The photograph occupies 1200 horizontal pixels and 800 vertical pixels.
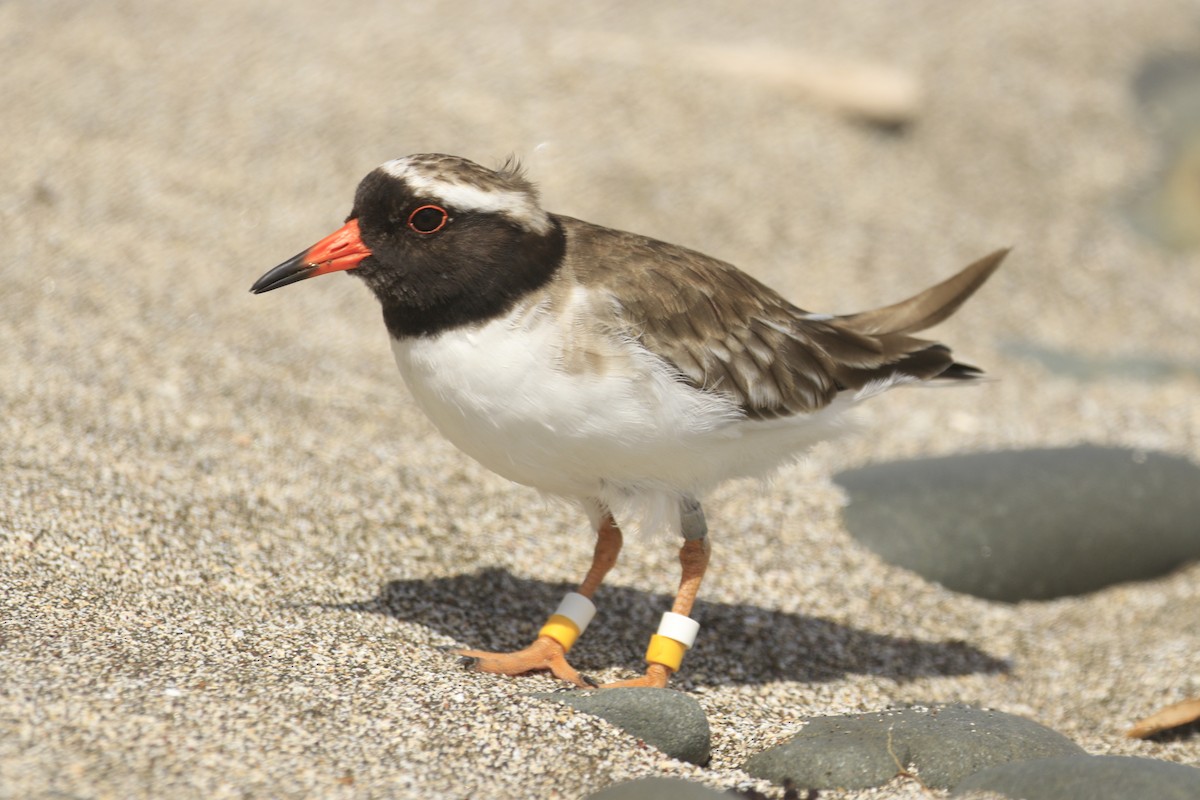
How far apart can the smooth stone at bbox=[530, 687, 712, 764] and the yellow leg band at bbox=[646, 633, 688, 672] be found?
466mm

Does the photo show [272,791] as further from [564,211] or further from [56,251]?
[564,211]

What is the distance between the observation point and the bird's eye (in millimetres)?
4449

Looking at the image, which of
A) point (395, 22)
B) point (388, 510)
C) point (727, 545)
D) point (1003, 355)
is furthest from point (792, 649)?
point (395, 22)

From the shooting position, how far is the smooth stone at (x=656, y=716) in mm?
4160

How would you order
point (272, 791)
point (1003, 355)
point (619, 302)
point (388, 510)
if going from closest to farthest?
point (272, 791)
point (619, 302)
point (388, 510)
point (1003, 355)

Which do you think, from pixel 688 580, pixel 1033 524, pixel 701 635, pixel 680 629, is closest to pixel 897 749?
pixel 680 629

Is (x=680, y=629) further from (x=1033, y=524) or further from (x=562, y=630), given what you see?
(x=1033, y=524)

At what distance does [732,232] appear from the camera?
9.38 meters

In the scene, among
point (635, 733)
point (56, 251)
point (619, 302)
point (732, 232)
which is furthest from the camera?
point (732, 232)

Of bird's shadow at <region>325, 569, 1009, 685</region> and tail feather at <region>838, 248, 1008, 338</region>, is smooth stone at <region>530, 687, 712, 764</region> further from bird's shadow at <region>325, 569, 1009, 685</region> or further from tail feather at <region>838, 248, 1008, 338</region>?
tail feather at <region>838, 248, 1008, 338</region>

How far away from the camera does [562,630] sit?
4.93m

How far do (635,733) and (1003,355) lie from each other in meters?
5.42

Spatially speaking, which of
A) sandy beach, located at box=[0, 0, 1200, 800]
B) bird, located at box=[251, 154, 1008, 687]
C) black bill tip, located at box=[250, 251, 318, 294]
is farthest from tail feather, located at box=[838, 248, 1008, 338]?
black bill tip, located at box=[250, 251, 318, 294]

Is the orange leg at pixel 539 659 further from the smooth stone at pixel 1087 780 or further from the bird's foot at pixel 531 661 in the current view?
the smooth stone at pixel 1087 780
